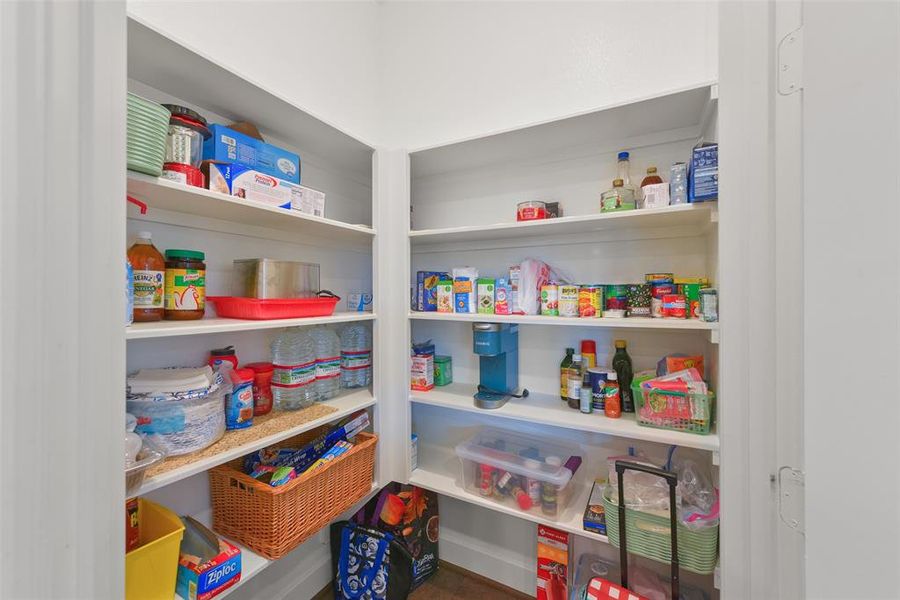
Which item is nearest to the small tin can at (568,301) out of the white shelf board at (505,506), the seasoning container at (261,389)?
the white shelf board at (505,506)

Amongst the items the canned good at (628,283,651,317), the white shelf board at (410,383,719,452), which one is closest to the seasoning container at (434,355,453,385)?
the white shelf board at (410,383,719,452)

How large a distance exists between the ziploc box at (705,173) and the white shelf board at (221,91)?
119cm

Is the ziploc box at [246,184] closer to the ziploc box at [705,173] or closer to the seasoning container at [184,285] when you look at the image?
the seasoning container at [184,285]

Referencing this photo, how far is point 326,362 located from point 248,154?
31.9 inches

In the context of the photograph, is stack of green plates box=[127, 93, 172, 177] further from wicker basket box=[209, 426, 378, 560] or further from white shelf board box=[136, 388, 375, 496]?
wicker basket box=[209, 426, 378, 560]

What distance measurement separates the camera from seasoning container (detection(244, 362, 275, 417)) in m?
1.27

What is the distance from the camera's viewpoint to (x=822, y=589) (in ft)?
1.45

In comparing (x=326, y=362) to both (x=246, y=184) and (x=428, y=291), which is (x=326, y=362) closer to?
(x=428, y=291)

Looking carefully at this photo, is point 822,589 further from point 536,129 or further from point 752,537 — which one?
point 536,129

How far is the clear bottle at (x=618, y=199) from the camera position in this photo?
125 cm

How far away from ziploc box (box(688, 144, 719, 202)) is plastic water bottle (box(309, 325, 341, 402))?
1.42 metres

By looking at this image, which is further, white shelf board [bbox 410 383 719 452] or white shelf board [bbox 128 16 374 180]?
white shelf board [bbox 410 383 719 452]

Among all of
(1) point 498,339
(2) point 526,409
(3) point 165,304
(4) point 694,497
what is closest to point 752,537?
(4) point 694,497

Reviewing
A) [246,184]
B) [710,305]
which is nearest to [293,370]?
[246,184]
